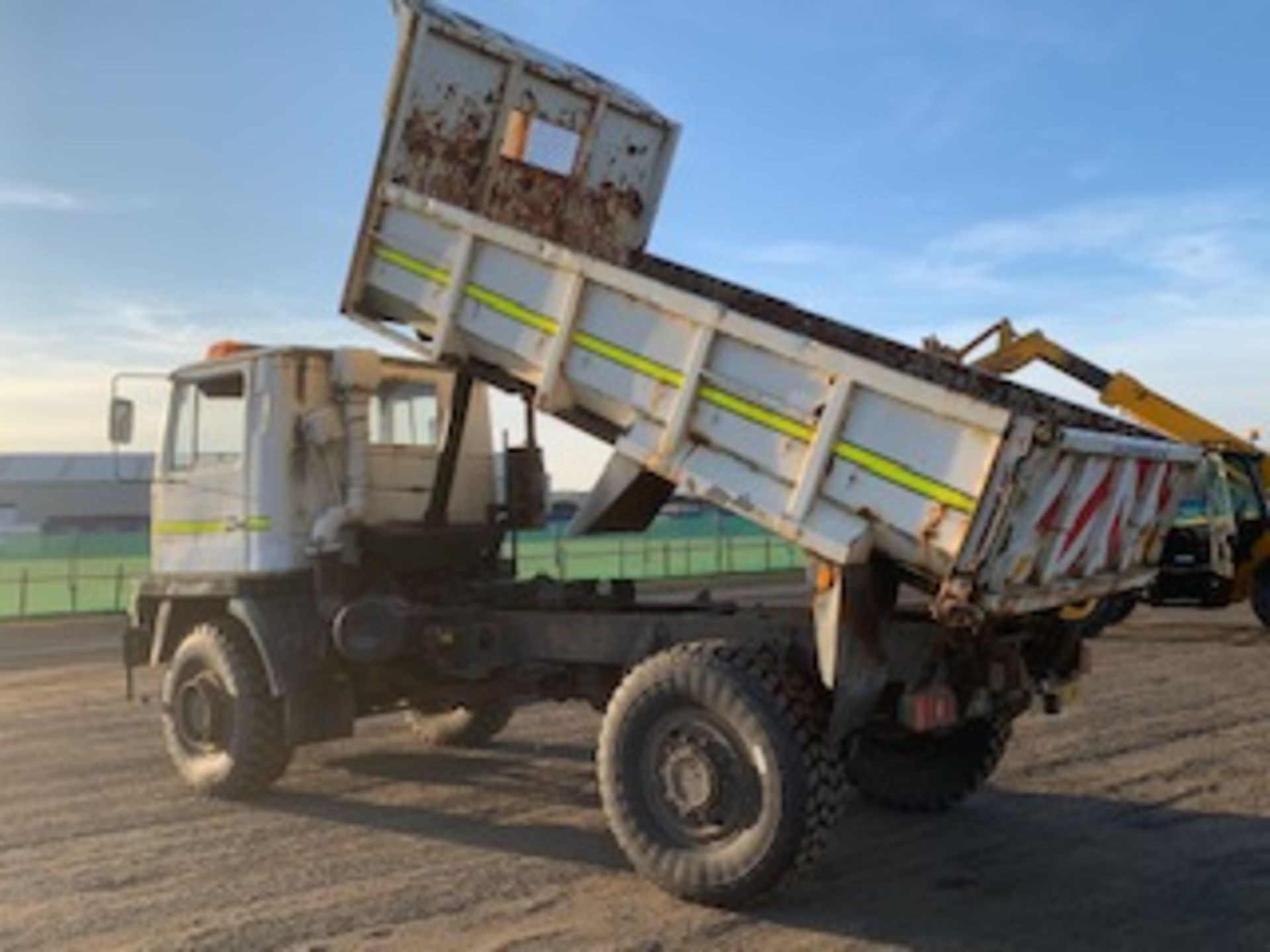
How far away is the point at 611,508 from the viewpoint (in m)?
6.87

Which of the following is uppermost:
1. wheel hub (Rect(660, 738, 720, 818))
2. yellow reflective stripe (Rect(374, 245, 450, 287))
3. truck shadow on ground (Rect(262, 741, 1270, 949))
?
yellow reflective stripe (Rect(374, 245, 450, 287))

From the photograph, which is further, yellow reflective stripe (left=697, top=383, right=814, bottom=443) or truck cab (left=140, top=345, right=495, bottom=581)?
truck cab (left=140, top=345, right=495, bottom=581)

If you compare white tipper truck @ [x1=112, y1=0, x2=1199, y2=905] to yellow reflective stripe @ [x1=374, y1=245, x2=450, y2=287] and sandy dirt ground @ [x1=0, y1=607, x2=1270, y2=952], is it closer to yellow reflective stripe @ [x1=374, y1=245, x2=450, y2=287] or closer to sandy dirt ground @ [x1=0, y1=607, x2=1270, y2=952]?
yellow reflective stripe @ [x1=374, y1=245, x2=450, y2=287]

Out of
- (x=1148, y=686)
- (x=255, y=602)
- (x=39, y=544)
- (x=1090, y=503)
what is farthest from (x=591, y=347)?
(x=39, y=544)

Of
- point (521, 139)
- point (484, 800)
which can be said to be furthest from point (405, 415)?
point (484, 800)

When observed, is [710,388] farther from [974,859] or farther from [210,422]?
[210,422]

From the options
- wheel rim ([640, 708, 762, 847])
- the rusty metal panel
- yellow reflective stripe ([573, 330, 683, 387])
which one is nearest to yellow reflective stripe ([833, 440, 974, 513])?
yellow reflective stripe ([573, 330, 683, 387])

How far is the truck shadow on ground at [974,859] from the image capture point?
18.5 feet

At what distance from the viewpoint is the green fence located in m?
26.5

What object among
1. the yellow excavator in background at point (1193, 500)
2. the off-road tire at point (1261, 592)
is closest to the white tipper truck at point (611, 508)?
the yellow excavator in background at point (1193, 500)

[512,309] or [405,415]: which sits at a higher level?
[512,309]

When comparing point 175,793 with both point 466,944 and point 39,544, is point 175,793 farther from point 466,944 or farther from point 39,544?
point 39,544

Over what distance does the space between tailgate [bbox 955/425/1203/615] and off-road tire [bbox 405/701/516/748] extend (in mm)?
4905

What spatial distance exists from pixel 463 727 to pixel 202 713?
224 centimetres
